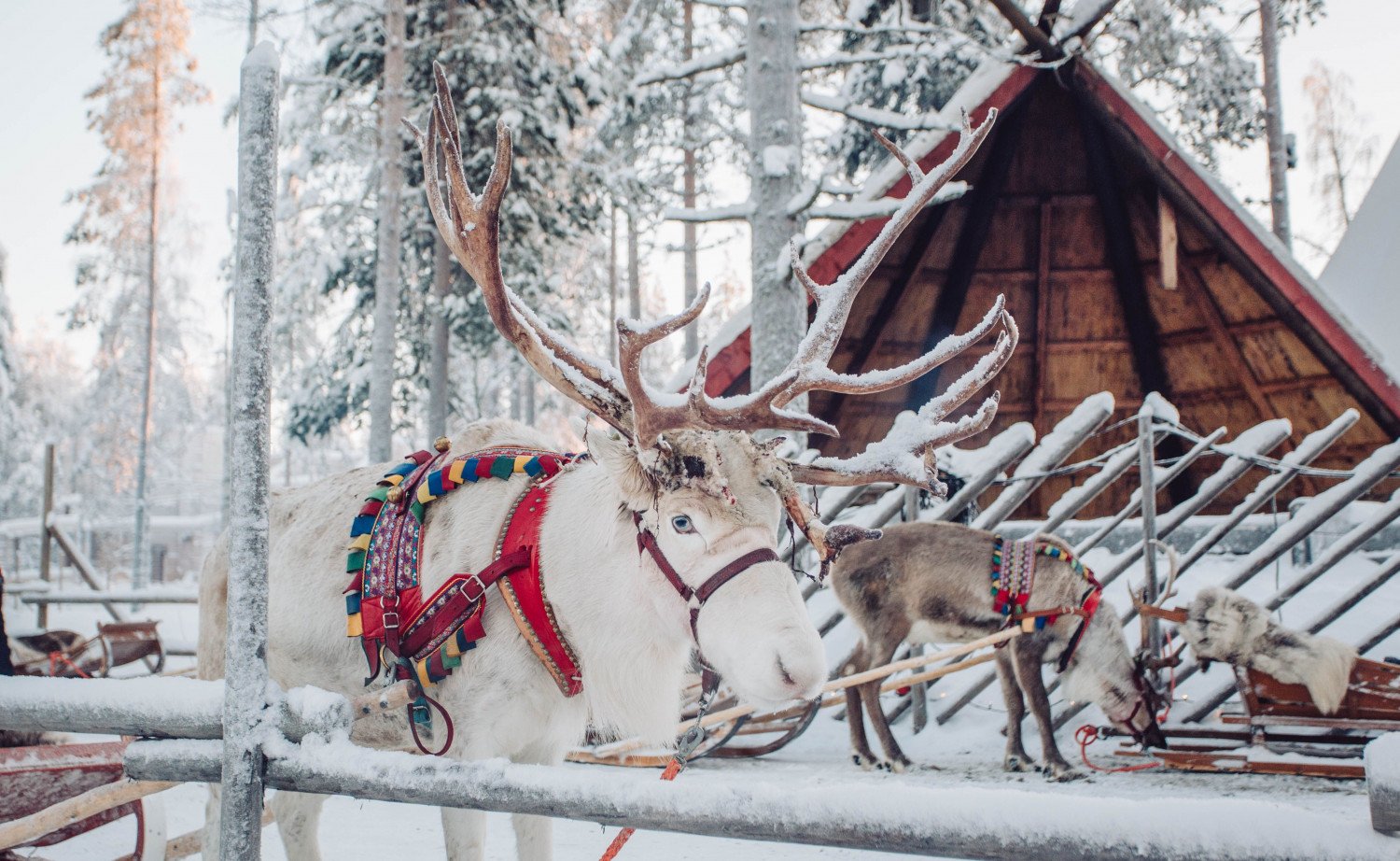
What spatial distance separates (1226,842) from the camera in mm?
1356

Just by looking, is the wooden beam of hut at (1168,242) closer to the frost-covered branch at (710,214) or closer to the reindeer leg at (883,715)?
the frost-covered branch at (710,214)

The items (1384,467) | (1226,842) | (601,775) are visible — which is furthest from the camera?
(1384,467)

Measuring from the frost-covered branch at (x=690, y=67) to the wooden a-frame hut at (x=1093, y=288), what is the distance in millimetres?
1533

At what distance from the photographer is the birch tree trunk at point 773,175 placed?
615 cm

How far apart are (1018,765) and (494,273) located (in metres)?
4.52

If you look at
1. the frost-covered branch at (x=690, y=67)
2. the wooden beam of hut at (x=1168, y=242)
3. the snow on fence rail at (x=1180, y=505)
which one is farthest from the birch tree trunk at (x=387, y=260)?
the wooden beam of hut at (x=1168, y=242)

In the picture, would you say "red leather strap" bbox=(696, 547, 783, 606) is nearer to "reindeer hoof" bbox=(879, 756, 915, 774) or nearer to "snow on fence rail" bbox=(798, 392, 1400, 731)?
"reindeer hoof" bbox=(879, 756, 915, 774)

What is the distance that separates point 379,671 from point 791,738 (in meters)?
3.65

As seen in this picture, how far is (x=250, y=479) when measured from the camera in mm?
2043

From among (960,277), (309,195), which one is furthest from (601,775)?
(309,195)

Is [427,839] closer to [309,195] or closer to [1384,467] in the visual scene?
[1384,467]

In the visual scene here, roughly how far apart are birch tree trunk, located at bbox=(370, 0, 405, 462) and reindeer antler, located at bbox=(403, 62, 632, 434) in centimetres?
811

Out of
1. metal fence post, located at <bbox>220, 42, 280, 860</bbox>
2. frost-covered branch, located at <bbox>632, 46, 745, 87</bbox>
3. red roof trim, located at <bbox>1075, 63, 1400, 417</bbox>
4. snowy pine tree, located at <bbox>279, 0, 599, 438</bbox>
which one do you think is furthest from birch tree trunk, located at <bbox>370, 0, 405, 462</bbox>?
metal fence post, located at <bbox>220, 42, 280, 860</bbox>

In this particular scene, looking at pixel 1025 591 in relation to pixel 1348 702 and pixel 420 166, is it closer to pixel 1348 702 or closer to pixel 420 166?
pixel 1348 702
